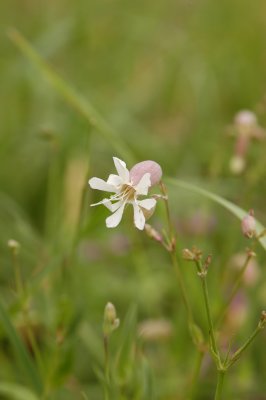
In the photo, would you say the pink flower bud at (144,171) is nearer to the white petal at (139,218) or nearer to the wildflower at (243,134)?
the white petal at (139,218)

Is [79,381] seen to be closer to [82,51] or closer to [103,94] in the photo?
[103,94]

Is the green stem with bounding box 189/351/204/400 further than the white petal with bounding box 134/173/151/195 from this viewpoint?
Yes

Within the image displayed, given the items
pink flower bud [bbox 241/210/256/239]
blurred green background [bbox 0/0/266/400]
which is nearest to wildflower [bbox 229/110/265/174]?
blurred green background [bbox 0/0/266/400]

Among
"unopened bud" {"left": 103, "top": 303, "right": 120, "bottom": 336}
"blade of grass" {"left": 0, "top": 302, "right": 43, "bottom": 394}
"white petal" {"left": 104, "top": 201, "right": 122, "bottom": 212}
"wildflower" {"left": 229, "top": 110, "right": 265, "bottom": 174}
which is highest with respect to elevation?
"wildflower" {"left": 229, "top": 110, "right": 265, "bottom": 174}

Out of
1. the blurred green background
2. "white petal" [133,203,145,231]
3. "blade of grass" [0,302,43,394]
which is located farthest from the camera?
the blurred green background

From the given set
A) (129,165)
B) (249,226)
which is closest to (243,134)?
(129,165)

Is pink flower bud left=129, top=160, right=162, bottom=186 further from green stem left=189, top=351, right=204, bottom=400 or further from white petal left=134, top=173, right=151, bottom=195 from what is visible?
green stem left=189, top=351, right=204, bottom=400

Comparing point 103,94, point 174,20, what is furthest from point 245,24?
point 103,94
